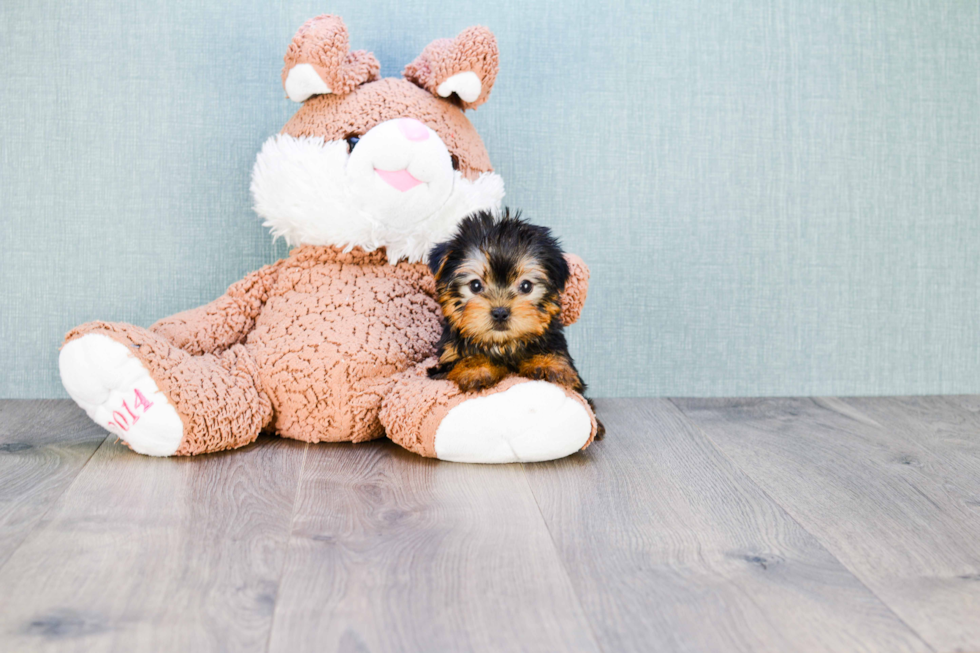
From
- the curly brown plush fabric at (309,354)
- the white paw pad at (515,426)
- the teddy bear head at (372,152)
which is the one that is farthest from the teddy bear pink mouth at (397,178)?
the white paw pad at (515,426)

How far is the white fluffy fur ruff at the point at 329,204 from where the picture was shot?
1.45 m

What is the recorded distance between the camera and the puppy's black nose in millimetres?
1234

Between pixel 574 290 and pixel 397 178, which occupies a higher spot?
pixel 397 178

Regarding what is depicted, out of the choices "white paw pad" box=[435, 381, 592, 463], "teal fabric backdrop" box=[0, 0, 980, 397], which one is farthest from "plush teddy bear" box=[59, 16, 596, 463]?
"teal fabric backdrop" box=[0, 0, 980, 397]

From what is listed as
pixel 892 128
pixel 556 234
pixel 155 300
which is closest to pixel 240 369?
pixel 155 300

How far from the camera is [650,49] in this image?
6.02 feet

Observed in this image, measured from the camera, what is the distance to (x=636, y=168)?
1.85 meters

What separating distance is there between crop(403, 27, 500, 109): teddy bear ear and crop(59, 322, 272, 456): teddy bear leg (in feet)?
2.27

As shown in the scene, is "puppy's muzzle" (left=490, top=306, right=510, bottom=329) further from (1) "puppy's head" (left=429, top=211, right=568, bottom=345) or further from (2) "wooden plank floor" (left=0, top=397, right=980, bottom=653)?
(2) "wooden plank floor" (left=0, top=397, right=980, bottom=653)

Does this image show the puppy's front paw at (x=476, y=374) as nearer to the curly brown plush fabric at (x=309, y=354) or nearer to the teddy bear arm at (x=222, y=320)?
the curly brown plush fabric at (x=309, y=354)

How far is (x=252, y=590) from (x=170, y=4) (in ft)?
4.53

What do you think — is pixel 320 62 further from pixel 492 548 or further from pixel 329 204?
pixel 492 548

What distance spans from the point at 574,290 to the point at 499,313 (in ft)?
1.10

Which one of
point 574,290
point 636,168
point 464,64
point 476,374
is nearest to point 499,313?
point 476,374
